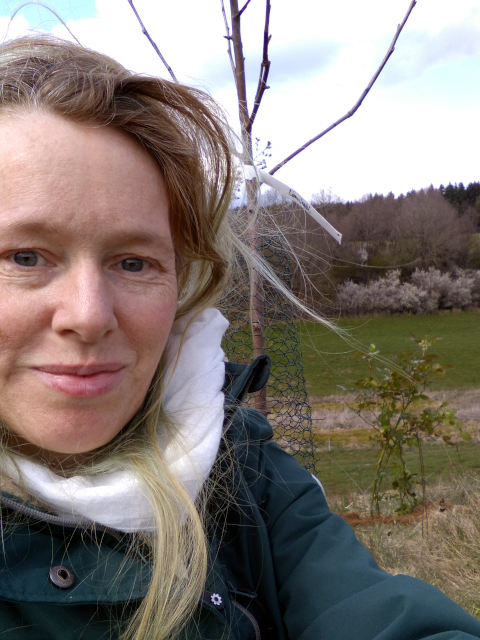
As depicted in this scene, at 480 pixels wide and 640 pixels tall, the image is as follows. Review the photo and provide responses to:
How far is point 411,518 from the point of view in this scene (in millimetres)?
4418

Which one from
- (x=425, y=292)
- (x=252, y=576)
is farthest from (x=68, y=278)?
(x=425, y=292)

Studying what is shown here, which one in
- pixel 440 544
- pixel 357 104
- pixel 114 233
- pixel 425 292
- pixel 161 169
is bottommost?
pixel 440 544

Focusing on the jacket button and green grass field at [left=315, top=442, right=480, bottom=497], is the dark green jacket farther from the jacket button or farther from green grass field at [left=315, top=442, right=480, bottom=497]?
green grass field at [left=315, top=442, right=480, bottom=497]

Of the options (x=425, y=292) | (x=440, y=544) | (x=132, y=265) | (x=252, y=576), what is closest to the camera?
(x=132, y=265)

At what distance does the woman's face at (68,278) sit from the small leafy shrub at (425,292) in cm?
1267

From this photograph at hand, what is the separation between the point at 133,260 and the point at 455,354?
16228 millimetres

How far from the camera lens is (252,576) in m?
1.24

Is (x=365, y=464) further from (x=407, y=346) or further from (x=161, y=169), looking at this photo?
(x=407, y=346)

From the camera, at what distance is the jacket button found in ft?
3.05

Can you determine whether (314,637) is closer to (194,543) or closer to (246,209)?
(194,543)

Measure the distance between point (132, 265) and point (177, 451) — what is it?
402mm

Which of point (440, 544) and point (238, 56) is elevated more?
point (238, 56)

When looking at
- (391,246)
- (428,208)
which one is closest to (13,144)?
(391,246)

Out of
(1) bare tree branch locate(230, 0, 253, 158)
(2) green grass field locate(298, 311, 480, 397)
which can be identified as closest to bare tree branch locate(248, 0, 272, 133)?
(1) bare tree branch locate(230, 0, 253, 158)
